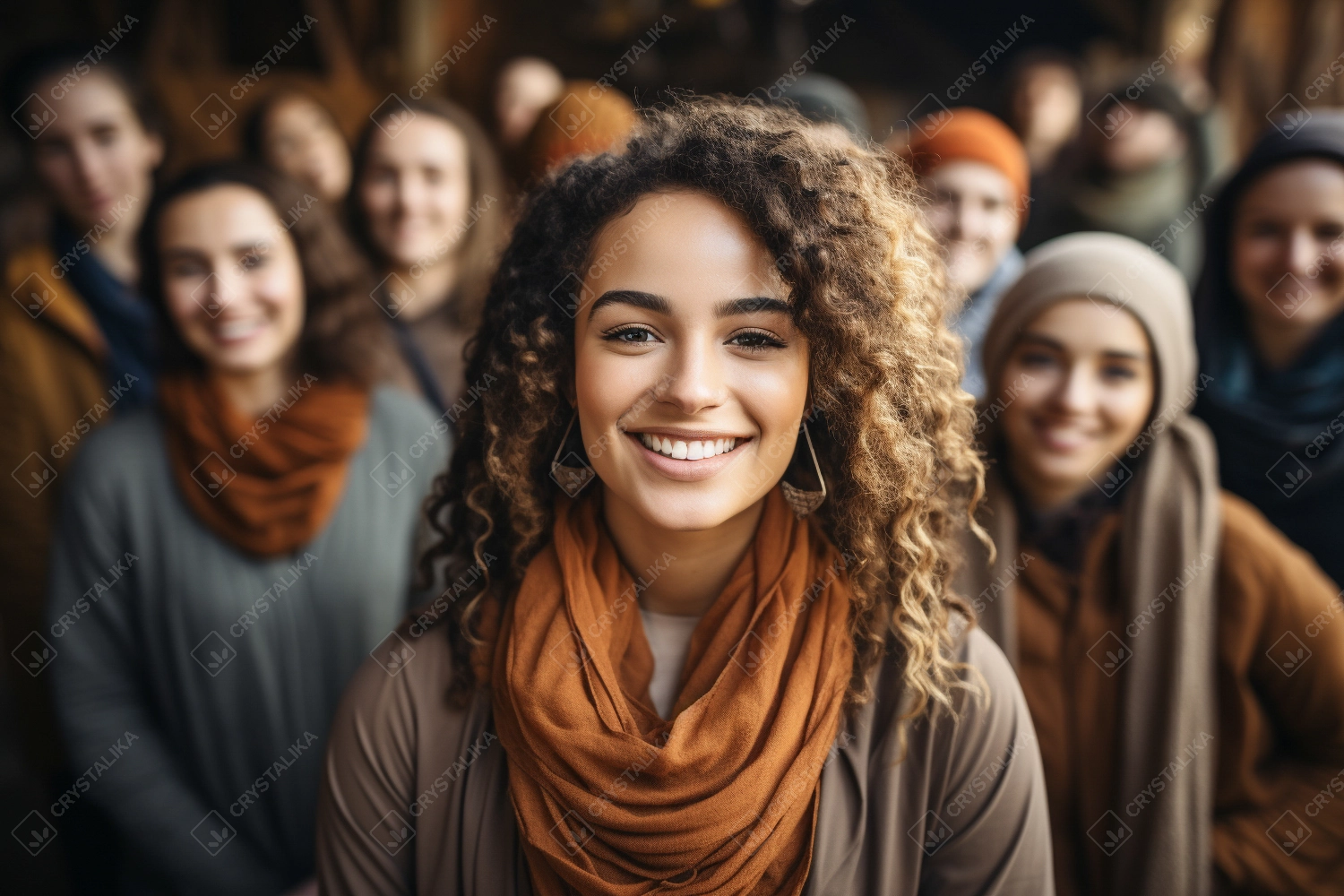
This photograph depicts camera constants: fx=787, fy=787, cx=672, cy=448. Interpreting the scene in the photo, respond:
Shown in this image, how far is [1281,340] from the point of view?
8.21ft

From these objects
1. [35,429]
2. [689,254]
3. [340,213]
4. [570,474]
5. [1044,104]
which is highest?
[1044,104]

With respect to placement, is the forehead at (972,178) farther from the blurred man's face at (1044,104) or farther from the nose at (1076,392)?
the blurred man's face at (1044,104)

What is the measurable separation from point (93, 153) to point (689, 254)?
9.60 feet

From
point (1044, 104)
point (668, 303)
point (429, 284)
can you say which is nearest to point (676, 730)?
point (668, 303)

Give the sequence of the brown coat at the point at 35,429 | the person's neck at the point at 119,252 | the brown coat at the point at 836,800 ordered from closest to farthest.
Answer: the brown coat at the point at 836,800 < the brown coat at the point at 35,429 < the person's neck at the point at 119,252

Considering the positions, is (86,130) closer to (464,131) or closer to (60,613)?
(464,131)

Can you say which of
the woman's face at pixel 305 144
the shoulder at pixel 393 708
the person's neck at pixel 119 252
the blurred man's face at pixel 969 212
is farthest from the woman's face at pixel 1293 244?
the person's neck at pixel 119 252

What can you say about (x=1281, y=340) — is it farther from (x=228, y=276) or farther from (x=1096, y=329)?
(x=228, y=276)

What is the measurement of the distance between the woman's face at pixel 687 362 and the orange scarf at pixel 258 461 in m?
1.32

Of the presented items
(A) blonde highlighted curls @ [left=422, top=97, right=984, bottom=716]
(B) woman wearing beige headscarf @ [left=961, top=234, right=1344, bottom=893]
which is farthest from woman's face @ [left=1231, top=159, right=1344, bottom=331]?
(A) blonde highlighted curls @ [left=422, top=97, right=984, bottom=716]

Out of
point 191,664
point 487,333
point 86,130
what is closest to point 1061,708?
point 487,333

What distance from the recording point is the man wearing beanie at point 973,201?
9.77ft

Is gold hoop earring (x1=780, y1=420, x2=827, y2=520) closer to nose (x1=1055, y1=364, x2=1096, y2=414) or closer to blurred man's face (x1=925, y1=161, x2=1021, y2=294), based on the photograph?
nose (x1=1055, y1=364, x2=1096, y2=414)

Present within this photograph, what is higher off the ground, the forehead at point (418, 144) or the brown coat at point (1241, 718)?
the forehead at point (418, 144)
